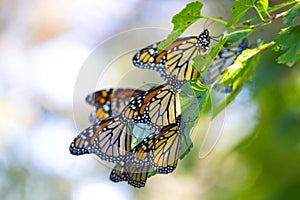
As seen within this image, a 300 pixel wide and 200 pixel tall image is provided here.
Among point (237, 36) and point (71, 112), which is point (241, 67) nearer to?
point (237, 36)

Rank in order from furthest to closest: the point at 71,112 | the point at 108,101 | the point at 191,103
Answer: the point at 71,112 < the point at 108,101 < the point at 191,103

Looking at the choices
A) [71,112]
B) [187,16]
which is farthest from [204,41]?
[71,112]

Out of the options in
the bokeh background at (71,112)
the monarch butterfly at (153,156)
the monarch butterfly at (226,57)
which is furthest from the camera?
the bokeh background at (71,112)

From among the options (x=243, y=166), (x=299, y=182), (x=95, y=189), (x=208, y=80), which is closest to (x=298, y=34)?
(x=208, y=80)

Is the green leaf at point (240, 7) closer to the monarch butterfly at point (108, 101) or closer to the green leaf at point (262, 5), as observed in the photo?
the green leaf at point (262, 5)

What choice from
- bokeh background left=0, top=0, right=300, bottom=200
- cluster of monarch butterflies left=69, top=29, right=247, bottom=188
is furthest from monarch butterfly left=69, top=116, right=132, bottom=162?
bokeh background left=0, top=0, right=300, bottom=200

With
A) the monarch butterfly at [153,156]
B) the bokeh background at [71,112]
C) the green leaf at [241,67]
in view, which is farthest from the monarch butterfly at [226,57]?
the bokeh background at [71,112]

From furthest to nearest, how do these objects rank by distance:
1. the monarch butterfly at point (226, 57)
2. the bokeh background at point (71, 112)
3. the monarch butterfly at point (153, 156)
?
the bokeh background at point (71, 112) → the monarch butterfly at point (226, 57) → the monarch butterfly at point (153, 156)

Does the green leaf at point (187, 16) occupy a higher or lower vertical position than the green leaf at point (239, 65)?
higher
